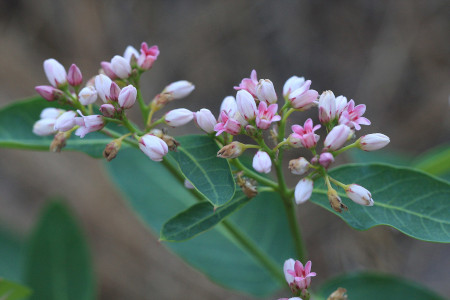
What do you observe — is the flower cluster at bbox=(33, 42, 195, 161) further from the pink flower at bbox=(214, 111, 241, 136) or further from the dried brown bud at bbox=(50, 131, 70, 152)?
the pink flower at bbox=(214, 111, 241, 136)

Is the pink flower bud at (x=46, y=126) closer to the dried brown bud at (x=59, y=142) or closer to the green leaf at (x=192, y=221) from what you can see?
the dried brown bud at (x=59, y=142)

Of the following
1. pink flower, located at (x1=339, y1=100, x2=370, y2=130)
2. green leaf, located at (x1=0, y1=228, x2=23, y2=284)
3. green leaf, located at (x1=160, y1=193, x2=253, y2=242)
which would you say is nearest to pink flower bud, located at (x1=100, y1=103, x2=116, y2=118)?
green leaf, located at (x1=160, y1=193, x2=253, y2=242)

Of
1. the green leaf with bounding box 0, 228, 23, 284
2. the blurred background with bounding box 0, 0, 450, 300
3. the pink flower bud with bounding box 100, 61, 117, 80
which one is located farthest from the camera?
the blurred background with bounding box 0, 0, 450, 300

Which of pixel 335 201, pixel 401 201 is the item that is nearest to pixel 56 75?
pixel 335 201

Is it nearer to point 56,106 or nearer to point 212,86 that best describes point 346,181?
point 56,106

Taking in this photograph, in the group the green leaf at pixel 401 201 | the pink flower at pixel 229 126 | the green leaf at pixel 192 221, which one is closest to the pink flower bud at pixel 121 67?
the pink flower at pixel 229 126

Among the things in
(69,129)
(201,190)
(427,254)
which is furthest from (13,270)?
(427,254)
